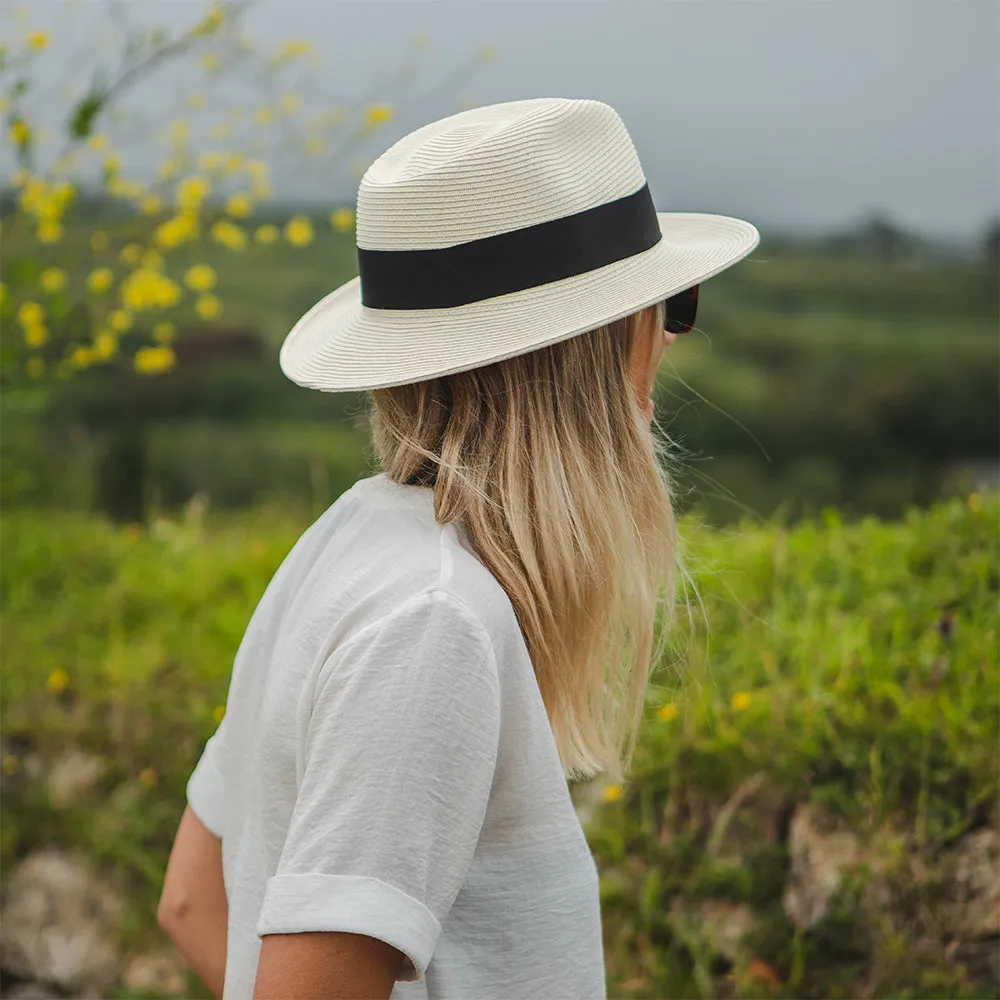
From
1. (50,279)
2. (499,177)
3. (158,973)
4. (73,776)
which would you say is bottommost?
(158,973)

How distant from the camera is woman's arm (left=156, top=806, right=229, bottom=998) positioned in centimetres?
129

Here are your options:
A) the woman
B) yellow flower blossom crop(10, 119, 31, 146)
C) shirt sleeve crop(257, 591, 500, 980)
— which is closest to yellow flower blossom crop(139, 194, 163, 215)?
yellow flower blossom crop(10, 119, 31, 146)

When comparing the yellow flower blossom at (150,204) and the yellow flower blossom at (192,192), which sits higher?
the yellow flower blossom at (192,192)

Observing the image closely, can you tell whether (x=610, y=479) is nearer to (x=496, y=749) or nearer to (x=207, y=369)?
(x=496, y=749)

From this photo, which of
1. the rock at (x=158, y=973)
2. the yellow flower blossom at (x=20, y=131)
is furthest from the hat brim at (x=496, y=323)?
the yellow flower blossom at (x=20, y=131)

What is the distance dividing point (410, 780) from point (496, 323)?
0.43 m

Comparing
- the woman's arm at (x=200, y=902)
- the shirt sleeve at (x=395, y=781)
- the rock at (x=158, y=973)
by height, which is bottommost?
the rock at (x=158, y=973)

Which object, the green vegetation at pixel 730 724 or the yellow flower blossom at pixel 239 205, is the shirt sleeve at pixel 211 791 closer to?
the green vegetation at pixel 730 724

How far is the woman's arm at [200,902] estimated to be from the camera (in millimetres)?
1294

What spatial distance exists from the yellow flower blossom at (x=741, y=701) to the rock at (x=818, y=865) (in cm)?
22

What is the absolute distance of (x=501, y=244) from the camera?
3.56 ft

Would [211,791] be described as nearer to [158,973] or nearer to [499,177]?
[499,177]

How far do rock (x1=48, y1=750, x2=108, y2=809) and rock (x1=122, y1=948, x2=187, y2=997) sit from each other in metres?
0.39

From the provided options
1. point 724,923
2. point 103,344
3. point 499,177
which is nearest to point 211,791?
point 499,177
